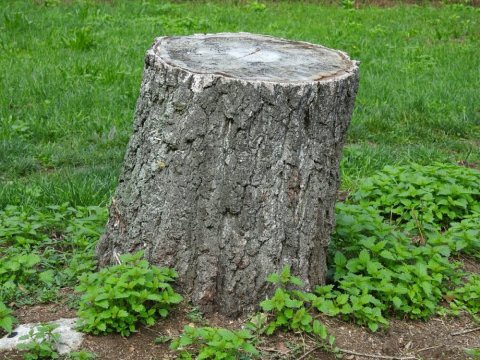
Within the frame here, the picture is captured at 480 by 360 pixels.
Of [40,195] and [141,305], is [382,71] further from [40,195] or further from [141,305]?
[141,305]

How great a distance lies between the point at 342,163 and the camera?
608 centimetres

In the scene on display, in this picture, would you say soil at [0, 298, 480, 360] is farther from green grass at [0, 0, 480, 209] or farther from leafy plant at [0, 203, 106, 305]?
green grass at [0, 0, 480, 209]

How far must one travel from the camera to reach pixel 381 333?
12.8 ft

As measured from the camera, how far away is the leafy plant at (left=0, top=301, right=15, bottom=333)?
3.55m

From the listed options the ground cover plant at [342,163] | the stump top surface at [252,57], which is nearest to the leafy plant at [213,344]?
the ground cover plant at [342,163]

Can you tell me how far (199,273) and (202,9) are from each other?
29.0 ft

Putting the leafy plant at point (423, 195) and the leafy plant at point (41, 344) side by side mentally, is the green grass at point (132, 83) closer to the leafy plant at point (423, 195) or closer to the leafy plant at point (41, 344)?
the leafy plant at point (423, 195)

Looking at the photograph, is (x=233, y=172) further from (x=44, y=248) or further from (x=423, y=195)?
(x=423, y=195)

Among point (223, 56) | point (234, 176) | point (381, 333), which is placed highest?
point (223, 56)

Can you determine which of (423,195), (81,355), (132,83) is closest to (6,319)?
(81,355)

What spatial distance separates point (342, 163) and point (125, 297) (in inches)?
112

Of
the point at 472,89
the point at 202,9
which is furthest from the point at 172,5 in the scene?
the point at 472,89

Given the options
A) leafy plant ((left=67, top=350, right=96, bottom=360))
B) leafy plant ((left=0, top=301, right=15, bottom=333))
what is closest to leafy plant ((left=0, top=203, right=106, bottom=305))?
leafy plant ((left=0, top=301, right=15, bottom=333))

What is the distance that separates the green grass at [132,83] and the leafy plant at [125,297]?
4.82 feet
